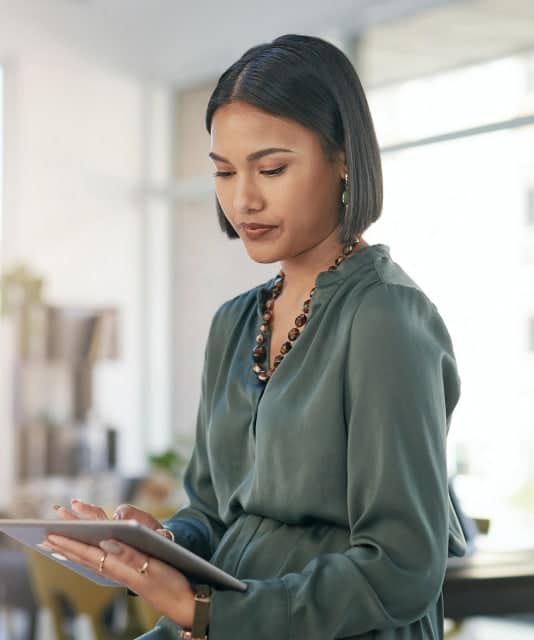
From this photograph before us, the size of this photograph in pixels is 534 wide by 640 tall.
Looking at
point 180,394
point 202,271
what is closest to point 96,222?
point 202,271

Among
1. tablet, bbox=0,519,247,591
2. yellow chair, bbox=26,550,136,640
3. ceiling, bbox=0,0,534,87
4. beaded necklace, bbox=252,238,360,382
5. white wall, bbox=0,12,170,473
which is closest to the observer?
tablet, bbox=0,519,247,591

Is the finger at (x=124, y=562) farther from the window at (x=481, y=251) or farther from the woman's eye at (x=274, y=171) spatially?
the window at (x=481, y=251)

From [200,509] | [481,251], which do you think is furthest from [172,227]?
[200,509]

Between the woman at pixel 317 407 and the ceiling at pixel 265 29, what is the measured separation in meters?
5.82

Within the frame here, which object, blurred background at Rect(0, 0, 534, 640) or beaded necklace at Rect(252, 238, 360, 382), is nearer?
beaded necklace at Rect(252, 238, 360, 382)

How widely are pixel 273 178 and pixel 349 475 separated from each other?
37cm

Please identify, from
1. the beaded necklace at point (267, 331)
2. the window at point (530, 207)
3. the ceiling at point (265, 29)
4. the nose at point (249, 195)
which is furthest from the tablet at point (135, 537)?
the ceiling at point (265, 29)

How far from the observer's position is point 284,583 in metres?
1.31

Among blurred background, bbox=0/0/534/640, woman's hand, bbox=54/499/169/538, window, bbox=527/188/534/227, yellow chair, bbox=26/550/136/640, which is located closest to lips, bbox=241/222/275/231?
woman's hand, bbox=54/499/169/538

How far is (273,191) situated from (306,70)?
155 millimetres

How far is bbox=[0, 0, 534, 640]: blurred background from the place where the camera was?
7031mm

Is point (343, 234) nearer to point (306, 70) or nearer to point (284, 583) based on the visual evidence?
point (306, 70)

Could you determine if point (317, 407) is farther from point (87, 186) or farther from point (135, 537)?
point (87, 186)

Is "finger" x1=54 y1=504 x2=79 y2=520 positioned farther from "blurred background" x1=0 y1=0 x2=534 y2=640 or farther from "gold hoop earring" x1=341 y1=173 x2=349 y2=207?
"blurred background" x1=0 y1=0 x2=534 y2=640
